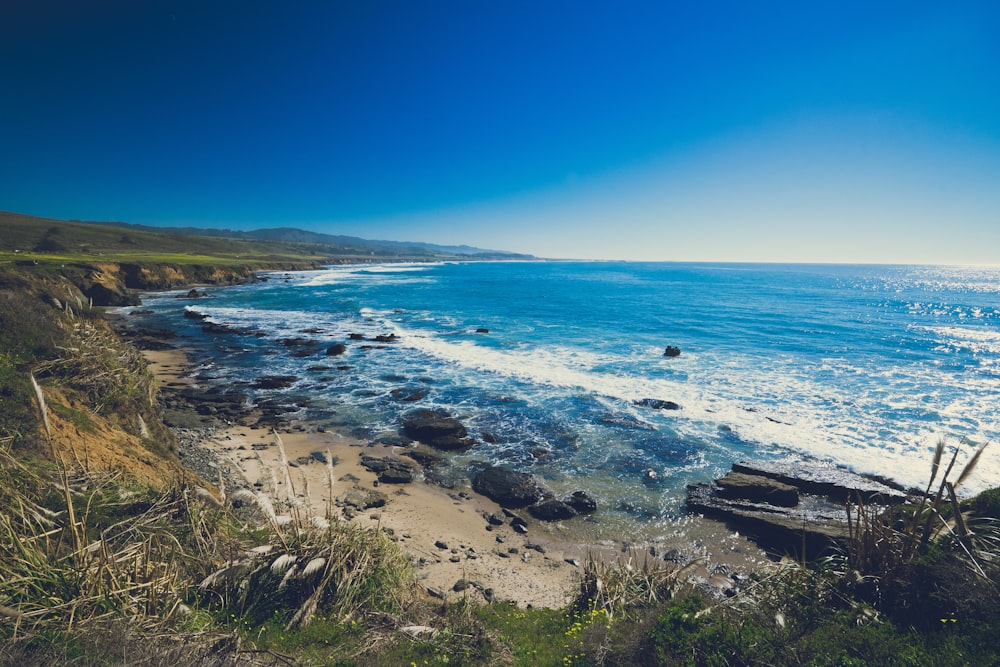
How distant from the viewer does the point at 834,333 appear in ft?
133

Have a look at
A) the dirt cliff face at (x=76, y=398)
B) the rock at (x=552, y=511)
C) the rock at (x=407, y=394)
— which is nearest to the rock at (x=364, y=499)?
the dirt cliff face at (x=76, y=398)

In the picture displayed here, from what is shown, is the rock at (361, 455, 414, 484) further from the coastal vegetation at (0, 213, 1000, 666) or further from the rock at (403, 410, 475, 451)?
the coastal vegetation at (0, 213, 1000, 666)

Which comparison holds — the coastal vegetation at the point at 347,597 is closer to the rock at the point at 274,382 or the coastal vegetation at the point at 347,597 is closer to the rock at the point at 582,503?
the rock at the point at 582,503

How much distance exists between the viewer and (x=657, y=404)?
844 inches

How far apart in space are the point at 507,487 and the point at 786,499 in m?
9.30

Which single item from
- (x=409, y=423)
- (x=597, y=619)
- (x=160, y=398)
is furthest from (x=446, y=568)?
(x=160, y=398)

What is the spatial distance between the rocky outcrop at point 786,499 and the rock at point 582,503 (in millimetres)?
3240

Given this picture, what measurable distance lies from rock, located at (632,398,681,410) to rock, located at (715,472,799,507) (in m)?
6.98

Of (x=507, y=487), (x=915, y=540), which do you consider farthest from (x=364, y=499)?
(x=915, y=540)

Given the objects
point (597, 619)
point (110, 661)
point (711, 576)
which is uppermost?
point (110, 661)

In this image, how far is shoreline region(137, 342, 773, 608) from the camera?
968 centimetres

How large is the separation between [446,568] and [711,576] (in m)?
6.85

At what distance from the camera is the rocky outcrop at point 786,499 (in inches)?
448

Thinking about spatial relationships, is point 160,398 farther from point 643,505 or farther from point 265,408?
point 643,505
